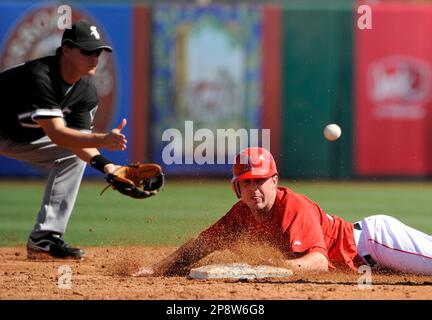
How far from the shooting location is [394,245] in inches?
216

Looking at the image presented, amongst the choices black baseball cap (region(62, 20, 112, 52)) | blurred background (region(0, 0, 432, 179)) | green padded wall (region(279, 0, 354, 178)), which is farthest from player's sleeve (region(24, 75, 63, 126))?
green padded wall (region(279, 0, 354, 178))

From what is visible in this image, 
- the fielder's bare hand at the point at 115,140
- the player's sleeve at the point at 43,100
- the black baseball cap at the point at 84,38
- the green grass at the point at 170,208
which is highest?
the black baseball cap at the point at 84,38

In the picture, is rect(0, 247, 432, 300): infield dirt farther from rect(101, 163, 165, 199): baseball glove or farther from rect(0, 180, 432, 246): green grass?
rect(0, 180, 432, 246): green grass

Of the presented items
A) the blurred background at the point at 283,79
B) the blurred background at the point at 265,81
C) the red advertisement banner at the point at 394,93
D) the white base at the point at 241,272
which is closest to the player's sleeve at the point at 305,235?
the white base at the point at 241,272

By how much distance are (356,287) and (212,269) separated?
3.07ft

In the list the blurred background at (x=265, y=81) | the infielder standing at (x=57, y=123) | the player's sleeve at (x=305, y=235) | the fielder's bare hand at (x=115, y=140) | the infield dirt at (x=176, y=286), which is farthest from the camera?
the blurred background at (x=265, y=81)

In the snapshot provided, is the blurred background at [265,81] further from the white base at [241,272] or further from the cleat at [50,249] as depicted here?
the white base at [241,272]

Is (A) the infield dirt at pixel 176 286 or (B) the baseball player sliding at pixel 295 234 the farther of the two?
Result: (B) the baseball player sliding at pixel 295 234

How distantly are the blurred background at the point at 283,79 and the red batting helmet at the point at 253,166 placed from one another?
990 cm

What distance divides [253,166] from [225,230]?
553mm

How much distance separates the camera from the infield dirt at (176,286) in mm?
4855

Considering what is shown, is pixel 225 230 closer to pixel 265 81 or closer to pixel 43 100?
pixel 43 100

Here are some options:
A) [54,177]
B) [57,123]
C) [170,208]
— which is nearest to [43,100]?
[57,123]

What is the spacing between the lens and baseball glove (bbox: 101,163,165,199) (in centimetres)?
586
